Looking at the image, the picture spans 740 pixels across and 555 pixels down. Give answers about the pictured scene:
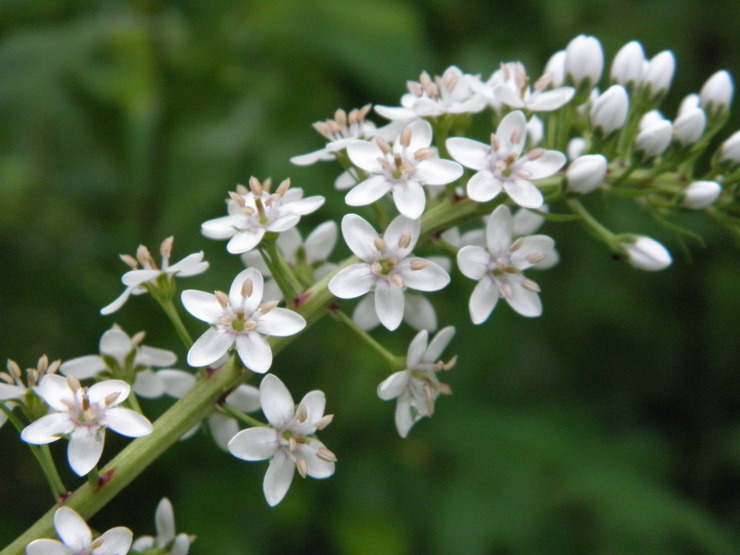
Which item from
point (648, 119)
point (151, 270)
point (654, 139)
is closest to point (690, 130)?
point (654, 139)

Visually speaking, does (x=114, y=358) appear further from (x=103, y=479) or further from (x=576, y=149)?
(x=576, y=149)

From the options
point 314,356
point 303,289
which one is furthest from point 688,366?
point 303,289

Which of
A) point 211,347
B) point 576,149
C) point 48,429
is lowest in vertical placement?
point 48,429

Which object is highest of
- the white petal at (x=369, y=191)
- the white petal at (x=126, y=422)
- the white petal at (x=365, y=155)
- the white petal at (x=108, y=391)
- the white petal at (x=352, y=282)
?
the white petal at (x=365, y=155)

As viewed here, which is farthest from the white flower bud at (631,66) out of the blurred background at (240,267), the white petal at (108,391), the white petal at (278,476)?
the white petal at (108,391)

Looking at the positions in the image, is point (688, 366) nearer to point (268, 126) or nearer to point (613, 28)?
point (613, 28)

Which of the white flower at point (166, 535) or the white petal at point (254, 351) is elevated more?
the white petal at point (254, 351)

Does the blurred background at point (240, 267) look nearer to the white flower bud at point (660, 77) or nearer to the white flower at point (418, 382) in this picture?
the white flower bud at point (660, 77)
